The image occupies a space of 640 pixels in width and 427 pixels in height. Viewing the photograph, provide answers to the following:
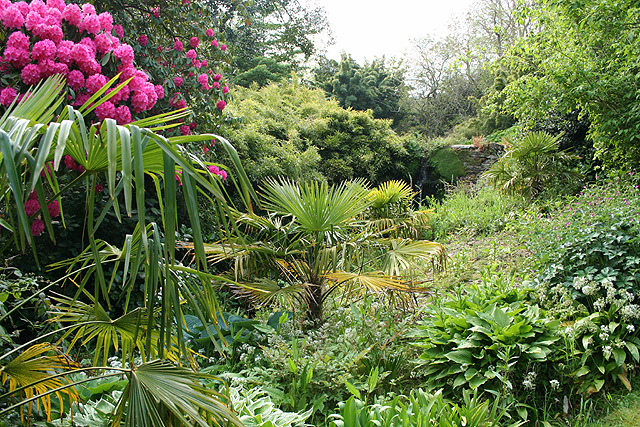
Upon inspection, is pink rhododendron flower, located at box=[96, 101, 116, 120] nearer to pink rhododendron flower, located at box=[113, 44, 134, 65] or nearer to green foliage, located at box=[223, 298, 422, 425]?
pink rhododendron flower, located at box=[113, 44, 134, 65]

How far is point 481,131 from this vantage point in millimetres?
13656

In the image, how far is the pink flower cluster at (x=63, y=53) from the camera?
2529 millimetres

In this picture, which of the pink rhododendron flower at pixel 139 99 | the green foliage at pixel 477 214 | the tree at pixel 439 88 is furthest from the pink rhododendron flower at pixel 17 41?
the tree at pixel 439 88

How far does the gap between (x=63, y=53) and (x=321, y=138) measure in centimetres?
712

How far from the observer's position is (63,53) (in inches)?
102

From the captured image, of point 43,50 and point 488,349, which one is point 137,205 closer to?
point 43,50

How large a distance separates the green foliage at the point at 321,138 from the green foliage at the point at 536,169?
3.05 metres

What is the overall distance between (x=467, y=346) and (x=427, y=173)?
8487 mm

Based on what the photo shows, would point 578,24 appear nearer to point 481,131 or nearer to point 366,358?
point 366,358

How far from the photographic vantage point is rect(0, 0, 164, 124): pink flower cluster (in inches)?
99.6

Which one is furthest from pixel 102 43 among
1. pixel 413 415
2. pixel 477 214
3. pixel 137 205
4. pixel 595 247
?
pixel 477 214

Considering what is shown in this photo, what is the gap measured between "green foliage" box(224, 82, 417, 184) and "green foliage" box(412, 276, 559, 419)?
4211 millimetres

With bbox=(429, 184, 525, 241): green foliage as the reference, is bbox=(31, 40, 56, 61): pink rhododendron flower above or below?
above

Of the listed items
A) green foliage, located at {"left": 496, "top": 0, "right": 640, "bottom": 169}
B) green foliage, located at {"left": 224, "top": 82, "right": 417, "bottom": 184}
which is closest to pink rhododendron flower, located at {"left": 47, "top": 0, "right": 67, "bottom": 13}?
green foliage, located at {"left": 224, "top": 82, "right": 417, "bottom": 184}
